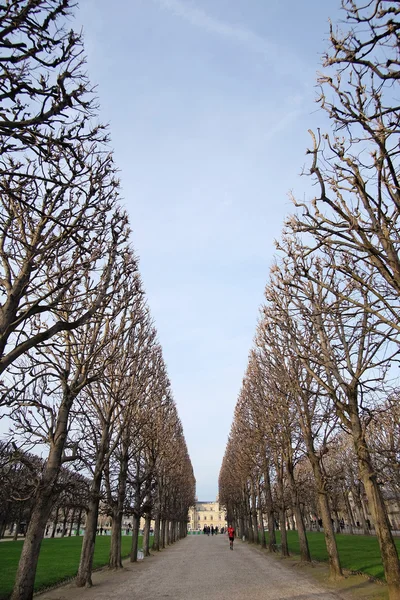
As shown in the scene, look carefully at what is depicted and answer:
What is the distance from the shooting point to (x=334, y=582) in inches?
487

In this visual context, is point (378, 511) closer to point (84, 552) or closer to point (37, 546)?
point (37, 546)

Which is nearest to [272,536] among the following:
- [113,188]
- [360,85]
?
[113,188]

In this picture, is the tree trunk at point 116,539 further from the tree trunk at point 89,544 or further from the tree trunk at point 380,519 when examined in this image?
the tree trunk at point 380,519

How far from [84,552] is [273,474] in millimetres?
22326

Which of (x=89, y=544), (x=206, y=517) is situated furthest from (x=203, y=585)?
(x=206, y=517)

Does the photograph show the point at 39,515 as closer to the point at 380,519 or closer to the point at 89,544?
the point at 89,544

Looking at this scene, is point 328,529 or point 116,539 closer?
point 328,529

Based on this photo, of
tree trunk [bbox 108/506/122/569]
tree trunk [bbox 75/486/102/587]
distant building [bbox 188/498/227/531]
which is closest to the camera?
tree trunk [bbox 75/486/102/587]

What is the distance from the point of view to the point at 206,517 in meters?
152

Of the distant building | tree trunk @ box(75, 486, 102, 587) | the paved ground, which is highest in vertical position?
the distant building

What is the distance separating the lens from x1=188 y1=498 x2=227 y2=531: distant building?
146625 mm

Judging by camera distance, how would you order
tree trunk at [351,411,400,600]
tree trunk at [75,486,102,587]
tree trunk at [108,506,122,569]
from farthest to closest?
tree trunk at [108,506,122,569] < tree trunk at [75,486,102,587] < tree trunk at [351,411,400,600]

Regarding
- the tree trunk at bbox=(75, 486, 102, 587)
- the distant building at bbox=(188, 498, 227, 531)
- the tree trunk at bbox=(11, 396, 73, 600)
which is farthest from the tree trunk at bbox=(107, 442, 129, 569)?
the distant building at bbox=(188, 498, 227, 531)

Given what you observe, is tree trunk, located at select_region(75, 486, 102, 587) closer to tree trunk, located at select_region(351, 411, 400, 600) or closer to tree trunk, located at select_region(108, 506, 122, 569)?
tree trunk, located at select_region(108, 506, 122, 569)
